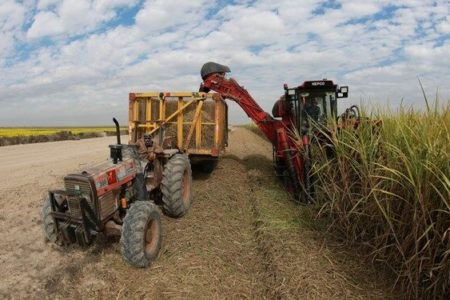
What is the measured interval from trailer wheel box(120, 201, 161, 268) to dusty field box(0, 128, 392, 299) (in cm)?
15

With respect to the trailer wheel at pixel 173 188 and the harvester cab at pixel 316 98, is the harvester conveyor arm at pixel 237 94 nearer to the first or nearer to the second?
the harvester cab at pixel 316 98

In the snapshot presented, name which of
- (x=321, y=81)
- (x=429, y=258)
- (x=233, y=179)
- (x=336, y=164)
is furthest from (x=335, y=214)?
(x=233, y=179)

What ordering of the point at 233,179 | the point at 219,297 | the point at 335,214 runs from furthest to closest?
the point at 233,179 → the point at 335,214 → the point at 219,297

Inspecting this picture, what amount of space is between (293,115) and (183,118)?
7.71 ft

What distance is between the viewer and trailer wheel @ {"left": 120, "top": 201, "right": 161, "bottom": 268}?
4.73m

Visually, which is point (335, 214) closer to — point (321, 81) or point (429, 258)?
point (429, 258)

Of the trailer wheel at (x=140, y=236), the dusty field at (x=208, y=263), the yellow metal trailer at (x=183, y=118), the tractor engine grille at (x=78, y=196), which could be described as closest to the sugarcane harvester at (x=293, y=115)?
the dusty field at (x=208, y=263)

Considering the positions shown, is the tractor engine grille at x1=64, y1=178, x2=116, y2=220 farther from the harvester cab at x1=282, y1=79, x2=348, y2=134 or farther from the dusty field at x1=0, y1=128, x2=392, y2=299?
the harvester cab at x1=282, y1=79, x2=348, y2=134

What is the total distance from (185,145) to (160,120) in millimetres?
716

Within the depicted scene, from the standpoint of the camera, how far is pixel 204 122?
880 centimetres

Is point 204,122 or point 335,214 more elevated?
point 204,122

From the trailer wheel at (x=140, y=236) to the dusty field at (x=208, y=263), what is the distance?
146mm

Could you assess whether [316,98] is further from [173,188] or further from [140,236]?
[140,236]

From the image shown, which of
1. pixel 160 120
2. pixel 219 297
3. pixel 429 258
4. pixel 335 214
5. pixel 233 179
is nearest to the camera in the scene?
pixel 429 258
